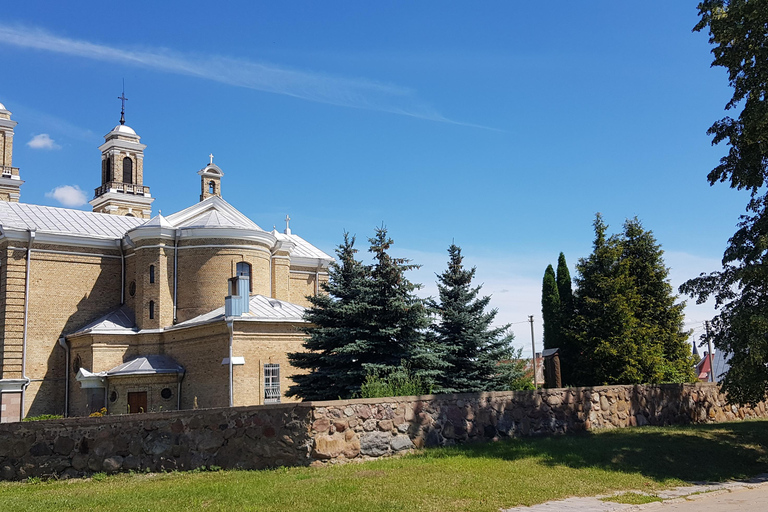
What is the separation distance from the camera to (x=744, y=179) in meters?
15.2

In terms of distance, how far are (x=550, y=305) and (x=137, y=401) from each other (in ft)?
61.2

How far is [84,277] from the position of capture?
3372cm

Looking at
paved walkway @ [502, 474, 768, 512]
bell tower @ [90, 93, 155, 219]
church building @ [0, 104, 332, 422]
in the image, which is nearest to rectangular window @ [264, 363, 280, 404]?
church building @ [0, 104, 332, 422]

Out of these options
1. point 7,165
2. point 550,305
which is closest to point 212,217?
point 550,305

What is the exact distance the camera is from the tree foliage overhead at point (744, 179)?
553 inches

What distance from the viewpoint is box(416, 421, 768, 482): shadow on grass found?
1271 cm

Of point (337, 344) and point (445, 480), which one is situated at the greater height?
point (337, 344)

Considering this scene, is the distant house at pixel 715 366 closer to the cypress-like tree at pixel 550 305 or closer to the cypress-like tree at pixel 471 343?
the cypress-like tree at pixel 550 305

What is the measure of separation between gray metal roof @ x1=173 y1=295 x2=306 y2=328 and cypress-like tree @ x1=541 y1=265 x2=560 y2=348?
1077 cm

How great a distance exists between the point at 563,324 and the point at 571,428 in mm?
10900

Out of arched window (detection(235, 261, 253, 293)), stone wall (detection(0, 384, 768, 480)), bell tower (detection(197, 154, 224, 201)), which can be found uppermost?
bell tower (detection(197, 154, 224, 201))

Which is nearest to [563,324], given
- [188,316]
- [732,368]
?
[732,368]

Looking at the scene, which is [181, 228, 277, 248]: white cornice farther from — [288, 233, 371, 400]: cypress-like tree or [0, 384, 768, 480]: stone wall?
[0, 384, 768, 480]: stone wall

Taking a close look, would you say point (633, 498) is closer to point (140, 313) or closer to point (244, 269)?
point (244, 269)
